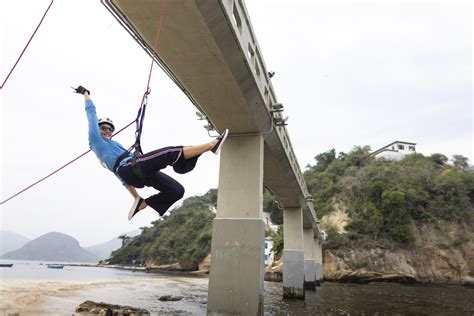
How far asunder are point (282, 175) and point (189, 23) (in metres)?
10.2

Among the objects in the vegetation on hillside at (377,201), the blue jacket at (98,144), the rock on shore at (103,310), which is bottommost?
the rock on shore at (103,310)

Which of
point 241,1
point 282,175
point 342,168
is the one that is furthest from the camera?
point 342,168

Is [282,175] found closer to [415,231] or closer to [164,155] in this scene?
[164,155]

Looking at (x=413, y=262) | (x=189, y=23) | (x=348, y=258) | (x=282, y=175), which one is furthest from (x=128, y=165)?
Result: (x=413, y=262)

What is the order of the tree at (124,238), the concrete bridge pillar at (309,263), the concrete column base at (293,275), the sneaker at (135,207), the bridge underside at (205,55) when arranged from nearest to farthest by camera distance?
the sneaker at (135,207) < the bridge underside at (205,55) < the concrete column base at (293,275) < the concrete bridge pillar at (309,263) < the tree at (124,238)

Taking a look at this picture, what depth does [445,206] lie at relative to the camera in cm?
4297

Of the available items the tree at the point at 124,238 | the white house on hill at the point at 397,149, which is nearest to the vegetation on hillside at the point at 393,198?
the white house on hill at the point at 397,149

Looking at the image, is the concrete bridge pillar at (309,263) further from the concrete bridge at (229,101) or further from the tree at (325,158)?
the tree at (325,158)

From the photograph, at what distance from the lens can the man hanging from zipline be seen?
4.11 metres

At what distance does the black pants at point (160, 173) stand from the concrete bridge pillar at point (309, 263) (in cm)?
2232

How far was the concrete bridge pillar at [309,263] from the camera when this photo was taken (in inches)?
971

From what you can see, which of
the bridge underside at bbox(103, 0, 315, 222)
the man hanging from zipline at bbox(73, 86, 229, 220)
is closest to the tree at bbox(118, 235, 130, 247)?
the bridge underside at bbox(103, 0, 315, 222)

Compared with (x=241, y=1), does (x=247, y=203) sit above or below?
below

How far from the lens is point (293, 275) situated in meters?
18.0
